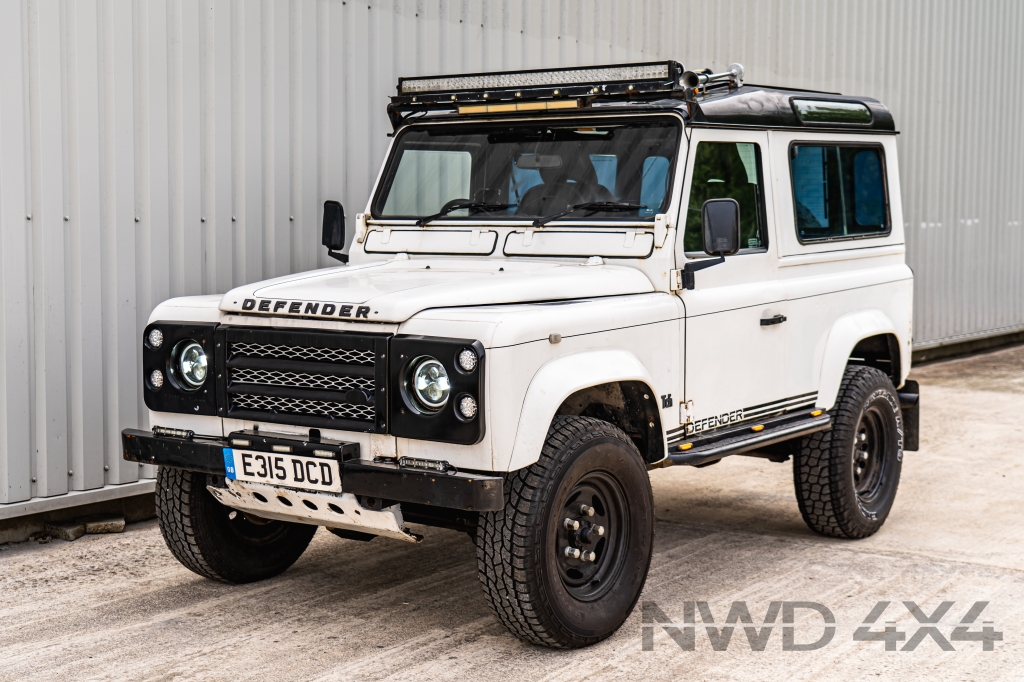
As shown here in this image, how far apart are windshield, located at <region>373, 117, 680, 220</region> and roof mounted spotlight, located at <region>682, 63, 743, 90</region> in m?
0.20

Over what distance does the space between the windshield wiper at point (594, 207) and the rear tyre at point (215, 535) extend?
189 cm

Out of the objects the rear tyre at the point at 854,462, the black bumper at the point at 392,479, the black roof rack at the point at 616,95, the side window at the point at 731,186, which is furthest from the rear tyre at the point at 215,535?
the rear tyre at the point at 854,462

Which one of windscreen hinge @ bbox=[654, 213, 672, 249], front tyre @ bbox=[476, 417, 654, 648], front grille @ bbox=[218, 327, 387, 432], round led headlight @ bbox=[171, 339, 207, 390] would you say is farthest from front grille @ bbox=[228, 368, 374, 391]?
windscreen hinge @ bbox=[654, 213, 672, 249]

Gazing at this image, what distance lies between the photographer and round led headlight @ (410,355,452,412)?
433 cm

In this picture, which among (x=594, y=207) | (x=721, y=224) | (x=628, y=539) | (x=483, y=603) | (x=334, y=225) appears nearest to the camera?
(x=628, y=539)

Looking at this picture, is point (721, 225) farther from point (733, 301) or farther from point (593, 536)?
point (593, 536)

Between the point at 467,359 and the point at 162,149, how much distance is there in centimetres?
328

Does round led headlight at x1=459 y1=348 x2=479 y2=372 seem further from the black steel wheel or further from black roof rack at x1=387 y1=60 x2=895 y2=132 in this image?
black roof rack at x1=387 y1=60 x2=895 y2=132

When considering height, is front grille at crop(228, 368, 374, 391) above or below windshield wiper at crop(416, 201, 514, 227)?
below

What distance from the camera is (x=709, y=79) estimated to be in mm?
5637

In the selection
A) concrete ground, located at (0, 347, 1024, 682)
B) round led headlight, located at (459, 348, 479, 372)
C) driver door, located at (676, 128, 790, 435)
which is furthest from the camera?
driver door, located at (676, 128, 790, 435)

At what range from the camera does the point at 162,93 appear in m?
6.70

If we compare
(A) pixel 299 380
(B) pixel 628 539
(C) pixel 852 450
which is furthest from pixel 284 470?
(C) pixel 852 450

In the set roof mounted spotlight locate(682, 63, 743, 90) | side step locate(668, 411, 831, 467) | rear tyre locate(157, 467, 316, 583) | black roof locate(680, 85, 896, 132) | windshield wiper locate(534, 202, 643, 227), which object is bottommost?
rear tyre locate(157, 467, 316, 583)
